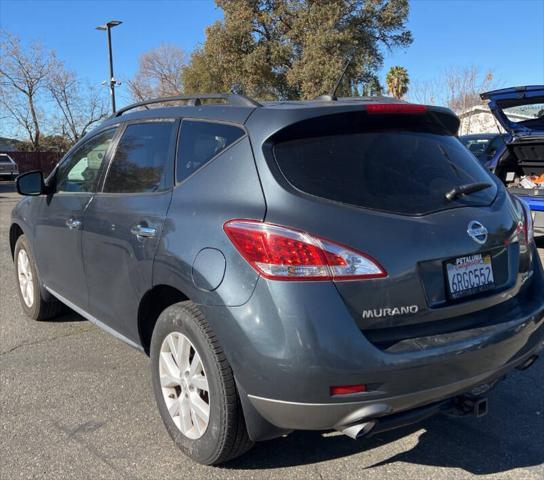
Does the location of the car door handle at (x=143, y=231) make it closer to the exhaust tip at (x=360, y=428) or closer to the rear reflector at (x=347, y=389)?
the rear reflector at (x=347, y=389)

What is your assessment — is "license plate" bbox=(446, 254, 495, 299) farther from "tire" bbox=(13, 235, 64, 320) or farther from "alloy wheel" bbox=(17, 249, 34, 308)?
"alloy wheel" bbox=(17, 249, 34, 308)

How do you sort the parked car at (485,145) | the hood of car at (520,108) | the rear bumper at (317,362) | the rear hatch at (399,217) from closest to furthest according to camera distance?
the rear bumper at (317,362), the rear hatch at (399,217), the hood of car at (520,108), the parked car at (485,145)

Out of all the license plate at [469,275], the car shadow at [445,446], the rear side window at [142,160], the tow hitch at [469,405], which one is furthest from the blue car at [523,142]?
the rear side window at [142,160]

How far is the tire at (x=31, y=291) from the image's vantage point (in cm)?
468

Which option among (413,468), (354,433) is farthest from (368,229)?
(413,468)

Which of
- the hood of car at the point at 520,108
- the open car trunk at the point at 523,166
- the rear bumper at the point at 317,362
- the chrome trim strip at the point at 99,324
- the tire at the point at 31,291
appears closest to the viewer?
the rear bumper at the point at 317,362

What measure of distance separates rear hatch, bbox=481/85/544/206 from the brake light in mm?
4856

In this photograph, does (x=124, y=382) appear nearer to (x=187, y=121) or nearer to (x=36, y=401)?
(x=36, y=401)

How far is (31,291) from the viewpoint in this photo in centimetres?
487

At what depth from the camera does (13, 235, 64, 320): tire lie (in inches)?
184

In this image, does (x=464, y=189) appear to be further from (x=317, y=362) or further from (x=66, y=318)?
(x=66, y=318)

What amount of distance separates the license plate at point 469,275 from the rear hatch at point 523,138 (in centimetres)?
506

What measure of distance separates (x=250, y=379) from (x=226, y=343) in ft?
0.61

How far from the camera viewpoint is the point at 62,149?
41281 mm
